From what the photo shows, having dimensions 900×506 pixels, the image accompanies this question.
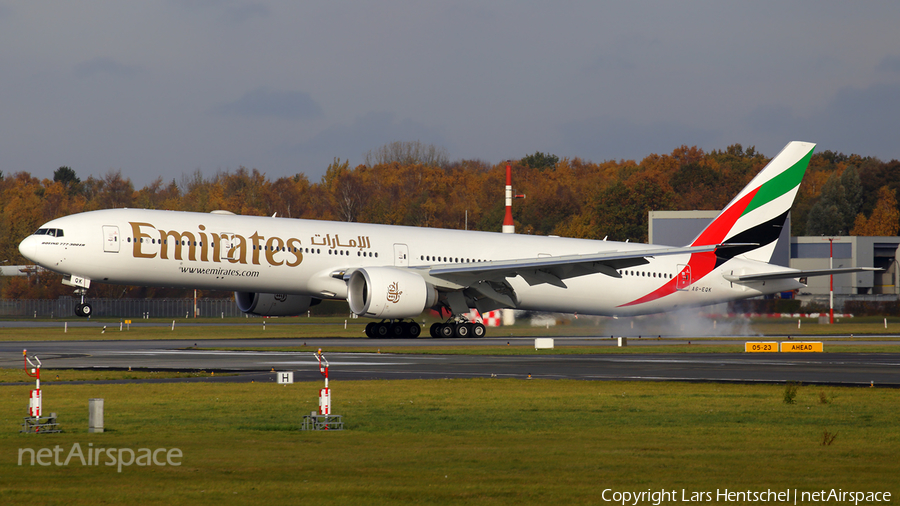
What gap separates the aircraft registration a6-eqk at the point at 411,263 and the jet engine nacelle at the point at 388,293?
0.05 metres

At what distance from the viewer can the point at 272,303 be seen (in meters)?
40.3

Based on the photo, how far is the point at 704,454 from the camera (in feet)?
35.9

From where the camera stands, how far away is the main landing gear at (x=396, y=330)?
3900 cm

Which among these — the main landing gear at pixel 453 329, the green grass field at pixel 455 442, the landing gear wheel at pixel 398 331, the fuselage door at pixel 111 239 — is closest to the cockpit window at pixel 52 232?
the fuselage door at pixel 111 239

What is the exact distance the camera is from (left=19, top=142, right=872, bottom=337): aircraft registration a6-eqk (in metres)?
34.6

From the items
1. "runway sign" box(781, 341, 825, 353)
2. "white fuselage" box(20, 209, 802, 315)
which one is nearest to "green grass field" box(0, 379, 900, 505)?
"runway sign" box(781, 341, 825, 353)

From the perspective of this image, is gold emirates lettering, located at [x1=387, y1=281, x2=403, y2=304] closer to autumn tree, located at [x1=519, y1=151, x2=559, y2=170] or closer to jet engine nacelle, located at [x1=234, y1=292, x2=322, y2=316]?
jet engine nacelle, located at [x1=234, y1=292, x2=322, y2=316]

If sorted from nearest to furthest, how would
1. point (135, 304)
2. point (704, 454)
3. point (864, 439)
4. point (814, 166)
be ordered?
point (704, 454)
point (864, 439)
point (135, 304)
point (814, 166)

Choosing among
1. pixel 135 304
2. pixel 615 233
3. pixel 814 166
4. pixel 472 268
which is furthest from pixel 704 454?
pixel 814 166

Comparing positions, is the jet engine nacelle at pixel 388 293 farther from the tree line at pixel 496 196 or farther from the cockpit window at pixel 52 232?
the tree line at pixel 496 196

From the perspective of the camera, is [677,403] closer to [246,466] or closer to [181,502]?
[246,466]

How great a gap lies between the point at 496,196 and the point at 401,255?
87.4 meters

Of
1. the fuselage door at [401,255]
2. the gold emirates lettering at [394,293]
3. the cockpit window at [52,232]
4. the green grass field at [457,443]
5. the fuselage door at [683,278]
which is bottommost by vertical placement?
the green grass field at [457,443]

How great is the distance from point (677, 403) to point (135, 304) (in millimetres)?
64460
